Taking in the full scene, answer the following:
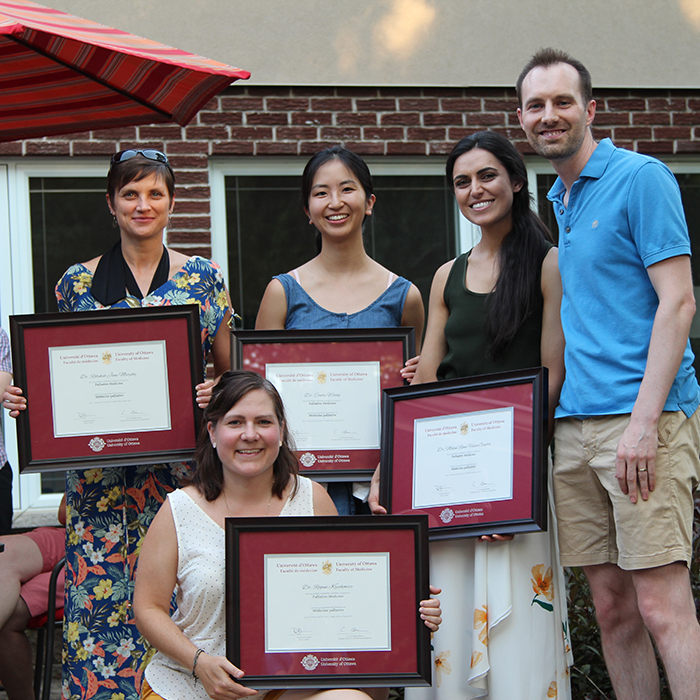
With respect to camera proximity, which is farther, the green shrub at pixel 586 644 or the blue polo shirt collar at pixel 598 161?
the green shrub at pixel 586 644

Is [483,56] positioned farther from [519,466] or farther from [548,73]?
[519,466]

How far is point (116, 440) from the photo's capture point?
3.01 meters

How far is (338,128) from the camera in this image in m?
5.49

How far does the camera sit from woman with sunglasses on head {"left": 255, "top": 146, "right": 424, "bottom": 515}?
3250 millimetres

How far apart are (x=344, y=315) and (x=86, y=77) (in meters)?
1.27

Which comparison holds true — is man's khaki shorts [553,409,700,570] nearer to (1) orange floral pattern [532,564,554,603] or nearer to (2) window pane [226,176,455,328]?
(1) orange floral pattern [532,564,554,603]

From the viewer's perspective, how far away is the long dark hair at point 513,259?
2916mm

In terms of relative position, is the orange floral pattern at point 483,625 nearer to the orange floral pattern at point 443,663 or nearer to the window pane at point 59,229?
the orange floral pattern at point 443,663

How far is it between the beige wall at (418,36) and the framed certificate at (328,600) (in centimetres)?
363

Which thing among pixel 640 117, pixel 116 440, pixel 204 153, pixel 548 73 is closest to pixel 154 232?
pixel 116 440

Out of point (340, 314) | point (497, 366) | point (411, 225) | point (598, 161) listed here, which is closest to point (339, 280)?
point (340, 314)

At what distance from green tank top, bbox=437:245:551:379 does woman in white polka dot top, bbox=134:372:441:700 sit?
66cm

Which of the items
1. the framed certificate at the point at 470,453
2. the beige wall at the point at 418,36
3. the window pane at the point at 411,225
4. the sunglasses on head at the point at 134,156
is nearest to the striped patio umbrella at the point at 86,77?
the sunglasses on head at the point at 134,156

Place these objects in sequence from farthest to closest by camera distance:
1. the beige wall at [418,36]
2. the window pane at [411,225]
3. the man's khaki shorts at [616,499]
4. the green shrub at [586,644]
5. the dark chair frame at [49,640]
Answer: the window pane at [411,225], the beige wall at [418,36], the green shrub at [586,644], the dark chair frame at [49,640], the man's khaki shorts at [616,499]
